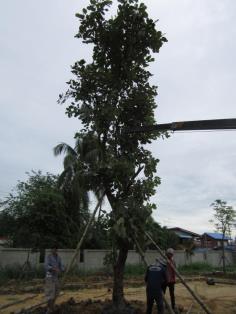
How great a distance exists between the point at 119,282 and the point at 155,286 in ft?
3.70

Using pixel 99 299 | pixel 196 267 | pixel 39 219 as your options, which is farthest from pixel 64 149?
pixel 99 299

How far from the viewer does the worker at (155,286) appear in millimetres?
8898

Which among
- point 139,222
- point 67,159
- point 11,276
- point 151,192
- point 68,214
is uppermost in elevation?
point 67,159

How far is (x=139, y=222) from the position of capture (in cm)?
964

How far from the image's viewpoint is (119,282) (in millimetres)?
9750

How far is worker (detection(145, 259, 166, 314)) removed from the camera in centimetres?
890

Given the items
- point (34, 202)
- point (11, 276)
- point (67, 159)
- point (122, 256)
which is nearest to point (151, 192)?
point (122, 256)

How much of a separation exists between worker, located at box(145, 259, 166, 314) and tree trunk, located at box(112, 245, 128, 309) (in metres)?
0.82

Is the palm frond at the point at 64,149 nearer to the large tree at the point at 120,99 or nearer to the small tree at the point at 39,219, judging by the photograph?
the small tree at the point at 39,219

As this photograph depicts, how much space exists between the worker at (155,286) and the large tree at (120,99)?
934 mm

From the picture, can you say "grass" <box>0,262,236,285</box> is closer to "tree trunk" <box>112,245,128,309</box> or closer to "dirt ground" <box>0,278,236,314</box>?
"dirt ground" <box>0,278,236,314</box>

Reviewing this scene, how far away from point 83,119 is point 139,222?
3.02m

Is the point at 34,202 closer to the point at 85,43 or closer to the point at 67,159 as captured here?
the point at 67,159

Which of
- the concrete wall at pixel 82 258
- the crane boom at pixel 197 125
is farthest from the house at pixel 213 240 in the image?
the crane boom at pixel 197 125
